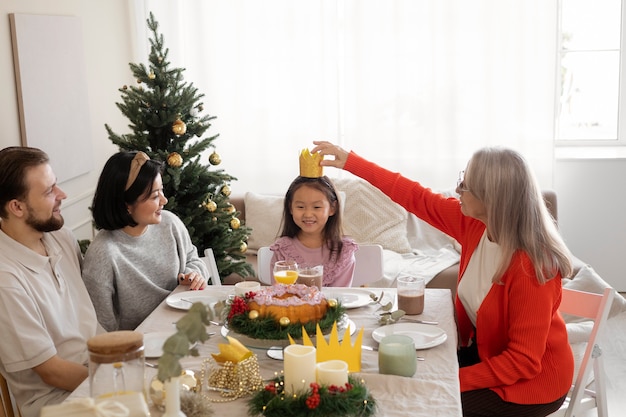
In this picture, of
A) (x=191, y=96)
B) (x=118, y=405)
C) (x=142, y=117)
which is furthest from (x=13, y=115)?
(x=118, y=405)

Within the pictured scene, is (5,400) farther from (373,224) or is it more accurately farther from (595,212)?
(595,212)

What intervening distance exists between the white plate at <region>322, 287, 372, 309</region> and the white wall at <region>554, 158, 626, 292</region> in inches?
113

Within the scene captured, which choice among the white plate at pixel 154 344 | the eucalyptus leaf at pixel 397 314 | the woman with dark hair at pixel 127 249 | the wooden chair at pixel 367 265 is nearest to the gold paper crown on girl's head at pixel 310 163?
the wooden chair at pixel 367 265

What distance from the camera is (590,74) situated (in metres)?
5.30

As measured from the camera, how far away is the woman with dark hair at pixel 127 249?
2562mm

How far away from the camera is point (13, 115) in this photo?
349cm

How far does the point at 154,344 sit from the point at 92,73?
2745 mm

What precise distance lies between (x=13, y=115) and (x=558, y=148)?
3497mm

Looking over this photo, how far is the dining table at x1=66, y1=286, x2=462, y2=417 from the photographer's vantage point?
1.79 m

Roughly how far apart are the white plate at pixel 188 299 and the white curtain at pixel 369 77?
104 inches

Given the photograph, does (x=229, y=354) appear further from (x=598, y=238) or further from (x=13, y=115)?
(x=598, y=238)

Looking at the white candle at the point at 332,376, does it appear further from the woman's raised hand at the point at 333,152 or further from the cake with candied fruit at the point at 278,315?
the woman's raised hand at the point at 333,152

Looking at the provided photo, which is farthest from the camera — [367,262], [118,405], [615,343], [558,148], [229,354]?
[558,148]

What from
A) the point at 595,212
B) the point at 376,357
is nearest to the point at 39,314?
the point at 376,357
